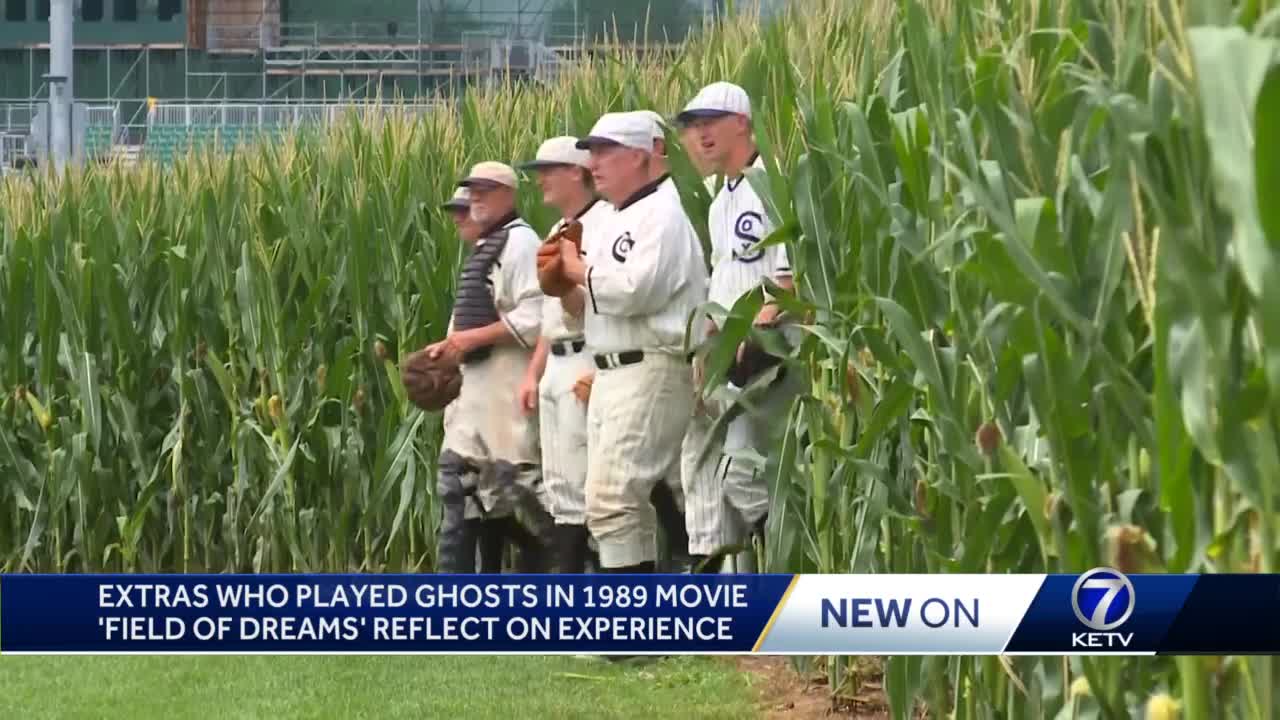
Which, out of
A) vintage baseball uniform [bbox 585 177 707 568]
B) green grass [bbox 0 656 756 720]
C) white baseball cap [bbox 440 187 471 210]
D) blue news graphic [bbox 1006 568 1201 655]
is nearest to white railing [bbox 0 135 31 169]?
white baseball cap [bbox 440 187 471 210]

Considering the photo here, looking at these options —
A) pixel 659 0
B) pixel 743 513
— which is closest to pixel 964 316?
pixel 743 513

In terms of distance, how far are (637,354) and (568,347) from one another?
1.73 ft

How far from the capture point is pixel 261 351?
30.0 feet

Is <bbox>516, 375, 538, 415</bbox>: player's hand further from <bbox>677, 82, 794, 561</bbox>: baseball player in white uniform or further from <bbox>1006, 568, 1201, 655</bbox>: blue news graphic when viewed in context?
<bbox>1006, 568, 1201, 655</bbox>: blue news graphic

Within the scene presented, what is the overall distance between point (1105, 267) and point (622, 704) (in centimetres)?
331

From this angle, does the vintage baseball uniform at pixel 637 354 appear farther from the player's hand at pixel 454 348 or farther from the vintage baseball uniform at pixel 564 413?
the player's hand at pixel 454 348

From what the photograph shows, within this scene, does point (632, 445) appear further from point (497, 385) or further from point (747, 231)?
point (497, 385)

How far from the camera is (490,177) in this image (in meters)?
7.70

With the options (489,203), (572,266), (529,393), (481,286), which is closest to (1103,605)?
(572,266)

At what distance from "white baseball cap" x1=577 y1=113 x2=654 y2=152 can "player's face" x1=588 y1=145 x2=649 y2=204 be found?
0.06ft

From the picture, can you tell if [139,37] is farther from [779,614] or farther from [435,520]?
[779,614]

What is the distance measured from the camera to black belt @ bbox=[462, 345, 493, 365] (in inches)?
303

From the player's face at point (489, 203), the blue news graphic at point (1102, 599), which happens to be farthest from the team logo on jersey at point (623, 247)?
the blue news graphic at point (1102, 599)

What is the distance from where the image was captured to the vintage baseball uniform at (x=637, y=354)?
665 cm
